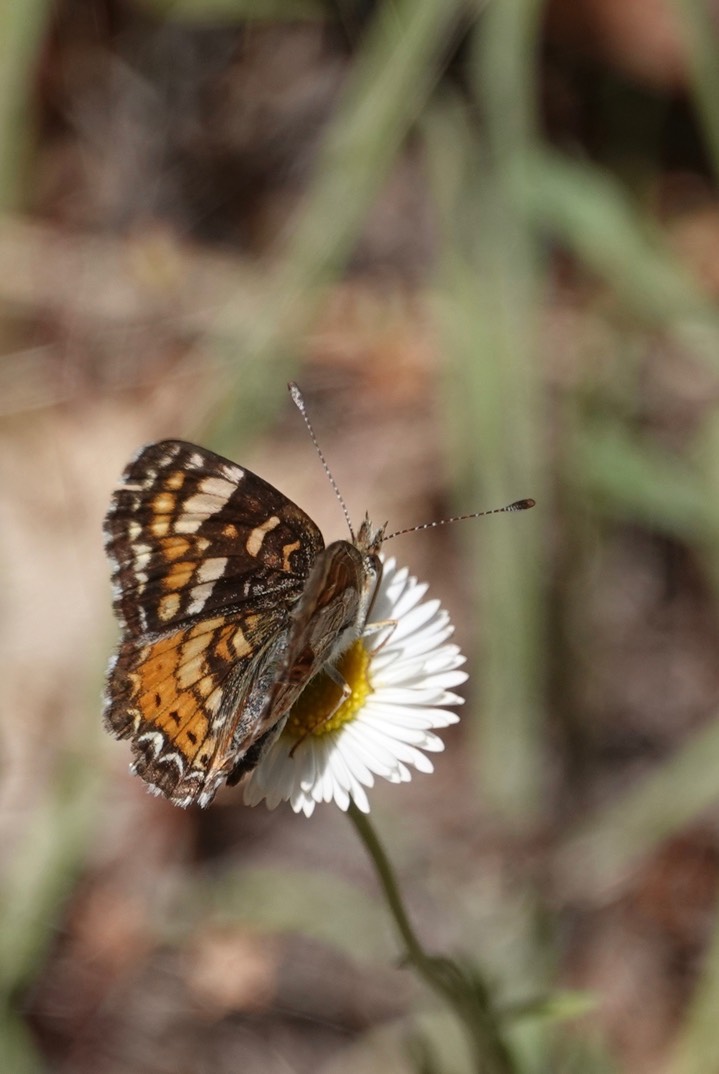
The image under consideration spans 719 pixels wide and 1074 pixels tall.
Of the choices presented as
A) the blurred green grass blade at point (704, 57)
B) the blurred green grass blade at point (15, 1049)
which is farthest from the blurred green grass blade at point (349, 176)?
the blurred green grass blade at point (15, 1049)

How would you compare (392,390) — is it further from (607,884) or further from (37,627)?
(607,884)

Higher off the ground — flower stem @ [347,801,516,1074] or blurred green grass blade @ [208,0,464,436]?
blurred green grass blade @ [208,0,464,436]

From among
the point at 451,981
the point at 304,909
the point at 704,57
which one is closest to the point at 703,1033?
the point at 304,909

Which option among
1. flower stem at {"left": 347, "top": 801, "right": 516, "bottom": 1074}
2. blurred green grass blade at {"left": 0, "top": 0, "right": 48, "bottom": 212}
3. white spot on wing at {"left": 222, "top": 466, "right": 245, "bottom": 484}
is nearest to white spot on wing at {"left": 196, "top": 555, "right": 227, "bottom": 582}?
white spot on wing at {"left": 222, "top": 466, "right": 245, "bottom": 484}

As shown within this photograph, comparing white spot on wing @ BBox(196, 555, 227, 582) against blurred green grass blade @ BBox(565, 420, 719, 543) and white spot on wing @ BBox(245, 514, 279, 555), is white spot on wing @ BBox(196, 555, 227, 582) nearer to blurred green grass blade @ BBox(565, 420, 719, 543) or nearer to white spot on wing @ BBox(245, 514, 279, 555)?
white spot on wing @ BBox(245, 514, 279, 555)

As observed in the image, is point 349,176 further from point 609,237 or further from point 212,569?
point 212,569

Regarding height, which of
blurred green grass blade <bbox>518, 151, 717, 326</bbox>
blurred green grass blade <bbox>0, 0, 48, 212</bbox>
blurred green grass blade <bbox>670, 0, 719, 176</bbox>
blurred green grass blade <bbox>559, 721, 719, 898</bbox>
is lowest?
blurred green grass blade <bbox>559, 721, 719, 898</bbox>

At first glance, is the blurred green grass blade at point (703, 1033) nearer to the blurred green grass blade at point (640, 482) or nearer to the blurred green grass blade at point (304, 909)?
the blurred green grass blade at point (304, 909)
